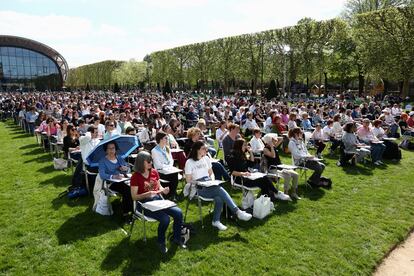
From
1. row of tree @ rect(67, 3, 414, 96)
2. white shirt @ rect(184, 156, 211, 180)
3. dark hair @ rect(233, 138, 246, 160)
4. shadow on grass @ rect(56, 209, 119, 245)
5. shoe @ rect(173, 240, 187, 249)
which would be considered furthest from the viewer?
row of tree @ rect(67, 3, 414, 96)

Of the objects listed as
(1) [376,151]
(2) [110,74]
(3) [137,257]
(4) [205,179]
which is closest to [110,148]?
(4) [205,179]

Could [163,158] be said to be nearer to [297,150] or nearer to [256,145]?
[256,145]

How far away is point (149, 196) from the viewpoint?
555 centimetres

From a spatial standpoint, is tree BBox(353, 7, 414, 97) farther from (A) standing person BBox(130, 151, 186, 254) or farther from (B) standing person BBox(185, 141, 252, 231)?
(A) standing person BBox(130, 151, 186, 254)

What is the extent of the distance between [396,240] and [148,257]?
14.8 feet

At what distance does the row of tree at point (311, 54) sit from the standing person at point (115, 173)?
3261 centimetres

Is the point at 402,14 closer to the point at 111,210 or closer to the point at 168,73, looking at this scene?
the point at 111,210


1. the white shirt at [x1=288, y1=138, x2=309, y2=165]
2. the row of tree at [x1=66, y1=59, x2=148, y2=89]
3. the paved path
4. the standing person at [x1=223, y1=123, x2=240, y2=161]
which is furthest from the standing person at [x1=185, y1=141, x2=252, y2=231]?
the row of tree at [x1=66, y1=59, x2=148, y2=89]

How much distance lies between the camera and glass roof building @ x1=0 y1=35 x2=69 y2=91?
82.2 m

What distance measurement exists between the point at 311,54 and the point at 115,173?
3737 centimetres

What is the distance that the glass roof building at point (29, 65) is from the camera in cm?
8225

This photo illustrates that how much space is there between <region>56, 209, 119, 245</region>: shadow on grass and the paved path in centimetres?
470

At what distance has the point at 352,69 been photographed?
148 feet

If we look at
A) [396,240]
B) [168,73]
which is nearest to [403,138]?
[396,240]
